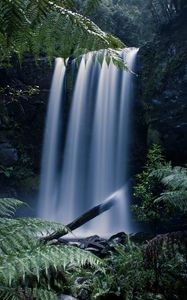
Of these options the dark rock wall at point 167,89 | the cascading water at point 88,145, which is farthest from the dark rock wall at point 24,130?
the dark rock wall at point 167,89

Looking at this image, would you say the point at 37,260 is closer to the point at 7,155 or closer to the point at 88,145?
the point at 88,145

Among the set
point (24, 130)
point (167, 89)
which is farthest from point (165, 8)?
point (24, 130)

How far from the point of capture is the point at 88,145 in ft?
43.5

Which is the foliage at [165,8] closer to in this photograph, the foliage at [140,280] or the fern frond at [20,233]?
the foliage at [140,280]

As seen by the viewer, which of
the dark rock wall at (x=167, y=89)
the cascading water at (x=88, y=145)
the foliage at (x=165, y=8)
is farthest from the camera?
the foliage at (x=165, y=8)

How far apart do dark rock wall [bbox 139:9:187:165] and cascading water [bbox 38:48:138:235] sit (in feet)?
2.44

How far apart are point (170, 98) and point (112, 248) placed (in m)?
5.90

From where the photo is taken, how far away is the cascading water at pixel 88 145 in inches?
492

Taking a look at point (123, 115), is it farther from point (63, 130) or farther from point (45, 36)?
point (45, 36)

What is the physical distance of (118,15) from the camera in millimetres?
18891

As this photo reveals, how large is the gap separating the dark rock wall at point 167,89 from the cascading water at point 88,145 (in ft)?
2.44

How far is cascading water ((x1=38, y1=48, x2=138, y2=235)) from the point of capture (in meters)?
12.5

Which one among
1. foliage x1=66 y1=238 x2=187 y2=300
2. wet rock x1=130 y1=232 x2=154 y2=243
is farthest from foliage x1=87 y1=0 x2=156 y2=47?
foliage x1=66 y1=238 x2=187 y2=300

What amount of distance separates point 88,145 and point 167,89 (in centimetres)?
361
